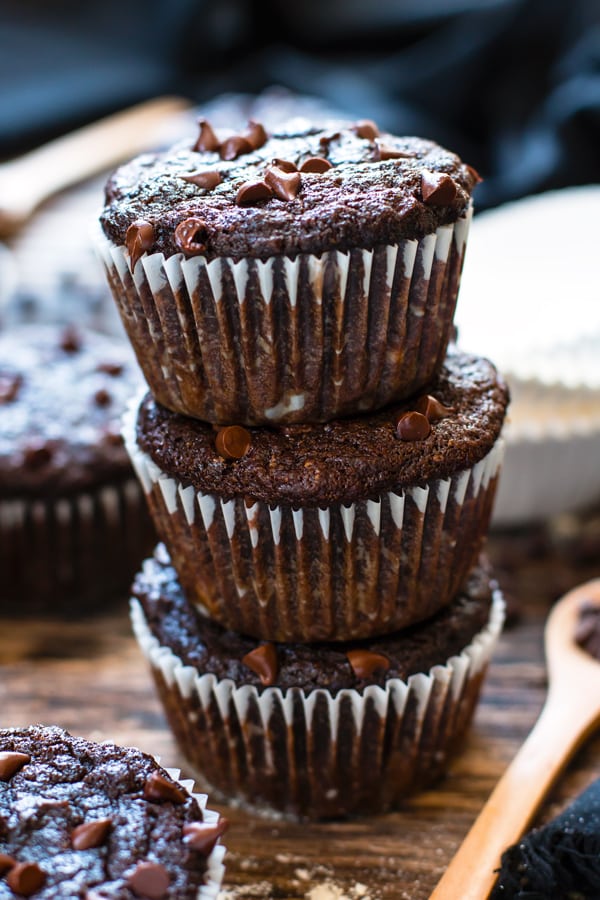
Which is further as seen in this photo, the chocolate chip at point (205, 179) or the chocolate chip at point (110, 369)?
→ the chocolate chip at point (110, 369)

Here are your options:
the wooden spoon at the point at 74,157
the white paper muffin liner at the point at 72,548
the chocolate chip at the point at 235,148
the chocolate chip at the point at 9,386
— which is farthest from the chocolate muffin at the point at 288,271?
the wooden spoon at the point at 74,157

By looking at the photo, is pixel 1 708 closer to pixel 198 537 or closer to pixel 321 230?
pixel 198 537

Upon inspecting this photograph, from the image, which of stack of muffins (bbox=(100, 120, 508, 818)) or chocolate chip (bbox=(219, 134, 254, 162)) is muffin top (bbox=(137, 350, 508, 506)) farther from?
chocolate chip (bbox=(219, 134, 254, 162))

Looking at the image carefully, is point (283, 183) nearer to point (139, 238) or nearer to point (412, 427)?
point (139, 238)

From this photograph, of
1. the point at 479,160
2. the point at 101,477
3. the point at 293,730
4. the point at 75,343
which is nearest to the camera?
the point at 293,730

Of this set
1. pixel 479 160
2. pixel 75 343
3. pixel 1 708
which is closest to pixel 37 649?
pixel 1 708

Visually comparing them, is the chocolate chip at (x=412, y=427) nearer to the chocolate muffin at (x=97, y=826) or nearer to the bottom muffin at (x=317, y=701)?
the bottom muffin at (x=317, y=701)

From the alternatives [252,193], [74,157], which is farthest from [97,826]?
[74,157]

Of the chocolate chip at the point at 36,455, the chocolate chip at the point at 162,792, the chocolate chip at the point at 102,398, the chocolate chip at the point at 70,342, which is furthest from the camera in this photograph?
the chocolate chip at the point at 70,342
